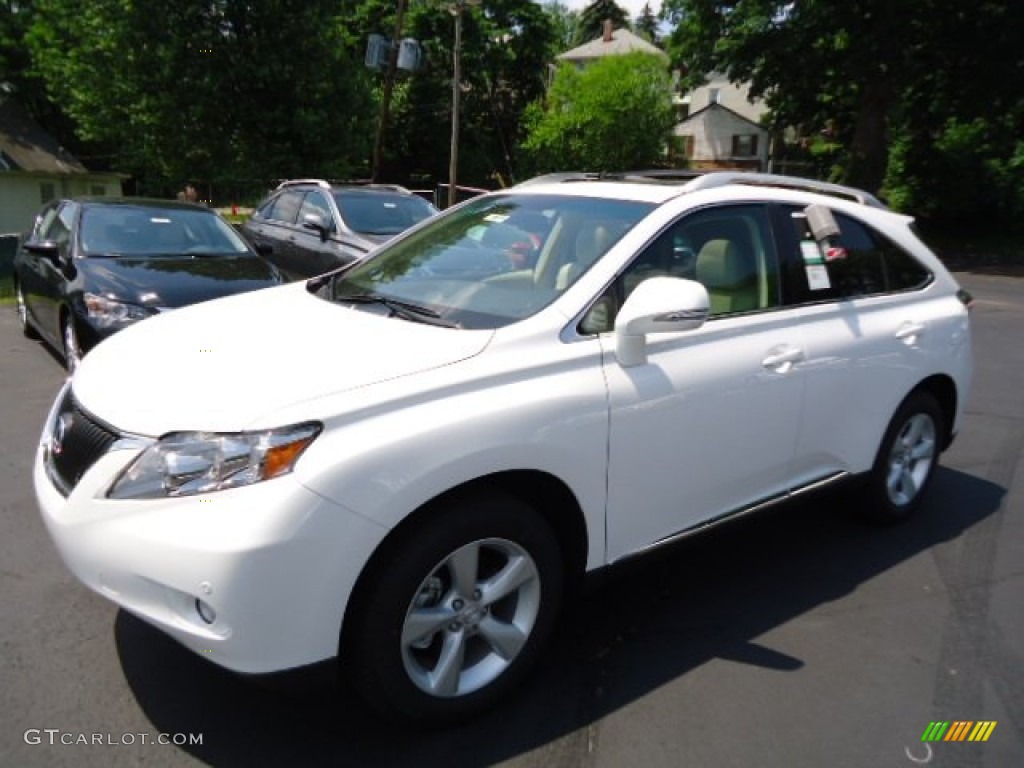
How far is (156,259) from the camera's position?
678cm

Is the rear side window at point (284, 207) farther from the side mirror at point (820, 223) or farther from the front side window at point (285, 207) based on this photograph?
the side mirror at point (820, 223)

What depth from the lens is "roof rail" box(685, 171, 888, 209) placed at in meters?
3.49

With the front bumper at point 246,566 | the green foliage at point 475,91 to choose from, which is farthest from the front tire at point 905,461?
the green foliage at point 475,91

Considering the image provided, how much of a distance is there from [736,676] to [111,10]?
2556cm

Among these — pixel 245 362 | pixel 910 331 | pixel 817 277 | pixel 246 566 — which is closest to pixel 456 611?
pixel 246 566

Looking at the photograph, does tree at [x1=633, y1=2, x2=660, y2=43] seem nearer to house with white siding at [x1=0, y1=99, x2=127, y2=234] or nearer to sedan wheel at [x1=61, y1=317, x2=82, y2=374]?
Answer: house with white siding at [x1=0, y1=99, x2=127, y2=234]

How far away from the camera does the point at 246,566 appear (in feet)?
7.09

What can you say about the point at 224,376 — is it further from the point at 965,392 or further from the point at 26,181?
the point at 26,181

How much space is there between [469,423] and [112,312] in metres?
4.45

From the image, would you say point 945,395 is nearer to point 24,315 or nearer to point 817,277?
point 817,277

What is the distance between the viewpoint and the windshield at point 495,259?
3.02 m

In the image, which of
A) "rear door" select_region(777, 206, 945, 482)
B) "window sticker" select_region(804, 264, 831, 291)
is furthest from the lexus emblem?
"window sticker" select_region(804, 264, 831, 291)

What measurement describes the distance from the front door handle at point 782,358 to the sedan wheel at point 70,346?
5.05m

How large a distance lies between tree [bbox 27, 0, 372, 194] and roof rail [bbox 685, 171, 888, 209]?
2213cm
